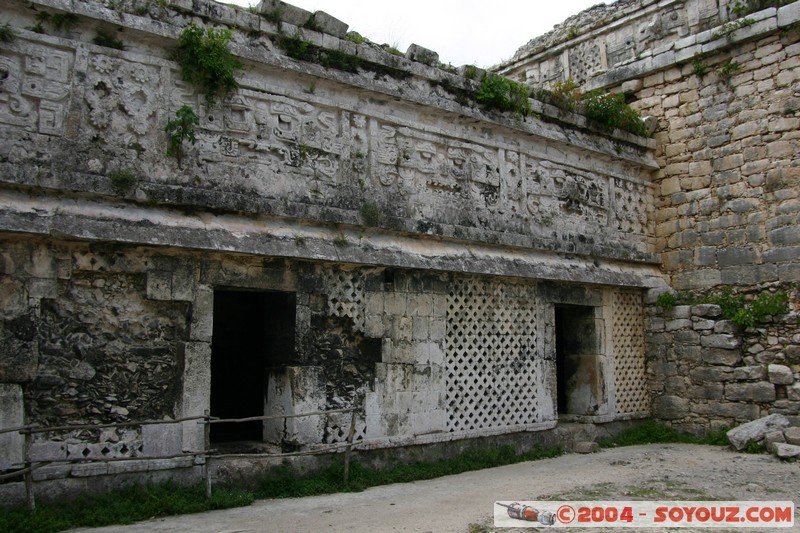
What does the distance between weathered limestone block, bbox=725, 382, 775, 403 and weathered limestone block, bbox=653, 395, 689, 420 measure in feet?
2.14

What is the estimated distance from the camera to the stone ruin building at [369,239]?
5594 millimetres

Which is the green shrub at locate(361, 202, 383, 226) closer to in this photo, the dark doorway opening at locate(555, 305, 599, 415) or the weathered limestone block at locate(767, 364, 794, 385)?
the dark doorway opening at locate(555, 305, 599, 415)

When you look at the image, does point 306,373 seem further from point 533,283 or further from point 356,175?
point 533,283

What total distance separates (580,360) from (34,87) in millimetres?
7604

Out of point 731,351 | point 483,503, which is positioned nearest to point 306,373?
point 483,503

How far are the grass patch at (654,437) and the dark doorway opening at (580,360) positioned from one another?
0.57m

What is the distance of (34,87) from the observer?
5.62m

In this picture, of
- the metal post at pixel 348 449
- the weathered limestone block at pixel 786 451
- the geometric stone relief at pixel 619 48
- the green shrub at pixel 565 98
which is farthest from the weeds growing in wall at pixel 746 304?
the metal post at pixel 348 449

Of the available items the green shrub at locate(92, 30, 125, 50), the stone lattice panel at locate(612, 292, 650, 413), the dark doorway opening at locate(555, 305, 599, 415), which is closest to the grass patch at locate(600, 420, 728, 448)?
the stone lattice panel at locate(612, 292, 650, 413)

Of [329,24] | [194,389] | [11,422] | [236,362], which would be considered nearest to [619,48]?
[329,24]

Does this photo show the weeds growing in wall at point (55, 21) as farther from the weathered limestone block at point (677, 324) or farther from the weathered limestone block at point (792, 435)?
the weathered limestone block at point (792, 435)

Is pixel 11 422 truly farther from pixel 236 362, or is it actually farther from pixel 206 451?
pixel 236 362

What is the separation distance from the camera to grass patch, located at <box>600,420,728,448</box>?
30.9 ft

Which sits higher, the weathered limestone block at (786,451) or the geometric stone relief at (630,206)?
the geometric stone relief at (630,206)
